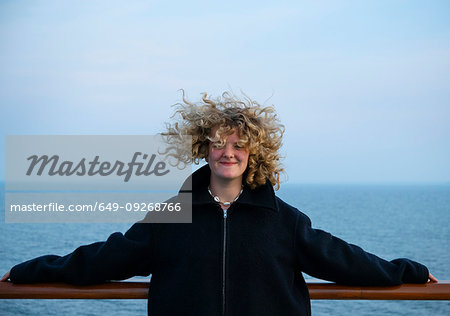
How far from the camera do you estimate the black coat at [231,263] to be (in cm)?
212

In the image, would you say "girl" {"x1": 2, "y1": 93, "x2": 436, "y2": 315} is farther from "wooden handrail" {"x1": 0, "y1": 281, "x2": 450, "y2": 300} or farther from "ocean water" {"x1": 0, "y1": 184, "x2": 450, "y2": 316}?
"ocean water" {"x1": 0, "y1": 184, "x2": 450, "y2": 316}

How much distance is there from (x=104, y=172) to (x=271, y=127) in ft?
7.14

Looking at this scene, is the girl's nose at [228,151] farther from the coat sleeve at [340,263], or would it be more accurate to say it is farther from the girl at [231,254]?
the coat sleeve at [340,263]

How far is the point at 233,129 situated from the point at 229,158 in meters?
0.12

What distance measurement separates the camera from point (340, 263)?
213 cm

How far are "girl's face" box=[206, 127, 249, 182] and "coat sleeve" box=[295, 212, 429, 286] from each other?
340 mm

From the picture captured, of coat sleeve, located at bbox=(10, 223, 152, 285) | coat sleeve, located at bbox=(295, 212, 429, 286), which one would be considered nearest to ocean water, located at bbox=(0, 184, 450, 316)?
coat sleeve, located at bbox=(10, 223, 152, 285)

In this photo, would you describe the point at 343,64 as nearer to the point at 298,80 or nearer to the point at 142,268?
the point at 298,80

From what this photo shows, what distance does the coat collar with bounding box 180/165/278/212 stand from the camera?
2192 millimetres

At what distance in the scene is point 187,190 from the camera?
7.40 feet

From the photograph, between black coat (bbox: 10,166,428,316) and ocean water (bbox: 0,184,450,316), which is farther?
ocean water (bbox: 0,184,450,316)

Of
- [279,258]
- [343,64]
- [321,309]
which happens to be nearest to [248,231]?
[279,258]

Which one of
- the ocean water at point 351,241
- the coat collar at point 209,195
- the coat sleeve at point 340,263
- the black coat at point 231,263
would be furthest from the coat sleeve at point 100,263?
the ocean water at point 351,241

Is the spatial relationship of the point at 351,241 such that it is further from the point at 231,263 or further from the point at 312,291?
the point at 231,263
